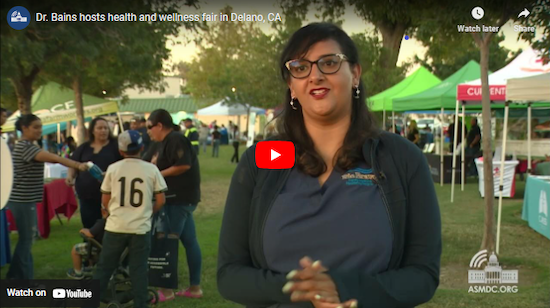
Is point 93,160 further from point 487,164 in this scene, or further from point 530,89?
point 530,89

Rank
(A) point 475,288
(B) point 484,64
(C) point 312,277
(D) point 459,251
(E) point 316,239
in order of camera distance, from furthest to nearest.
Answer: (D) point 459,251, (B) point 484,64, (A) point 475,288, (E) point 316,239, (C) point 312,277

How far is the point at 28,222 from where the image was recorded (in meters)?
5.71

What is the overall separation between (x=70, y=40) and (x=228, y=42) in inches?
46.0

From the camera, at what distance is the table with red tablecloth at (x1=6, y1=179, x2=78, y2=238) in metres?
8.45

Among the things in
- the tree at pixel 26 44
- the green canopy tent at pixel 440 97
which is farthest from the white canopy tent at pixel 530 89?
the green canopy tent at pixel 440 97

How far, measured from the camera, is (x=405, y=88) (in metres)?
15.6

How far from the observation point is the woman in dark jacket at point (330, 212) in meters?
1.45

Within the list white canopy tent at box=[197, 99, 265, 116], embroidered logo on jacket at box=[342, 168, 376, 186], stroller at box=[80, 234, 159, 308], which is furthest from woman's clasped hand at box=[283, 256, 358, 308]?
white canopy tent at box=[197, 99, 265, 116]

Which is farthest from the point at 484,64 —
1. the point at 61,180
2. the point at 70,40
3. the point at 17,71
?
the point at 61,180

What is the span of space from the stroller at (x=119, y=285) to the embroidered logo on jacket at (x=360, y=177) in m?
3.79

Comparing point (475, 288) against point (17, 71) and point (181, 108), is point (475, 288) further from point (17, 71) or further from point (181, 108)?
point (181, 108)

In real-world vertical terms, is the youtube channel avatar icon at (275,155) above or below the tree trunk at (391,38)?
below

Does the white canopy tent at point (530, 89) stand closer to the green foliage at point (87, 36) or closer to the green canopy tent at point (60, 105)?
the green foliage at point (87, 36)

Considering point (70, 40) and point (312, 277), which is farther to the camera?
point (70, 40)
